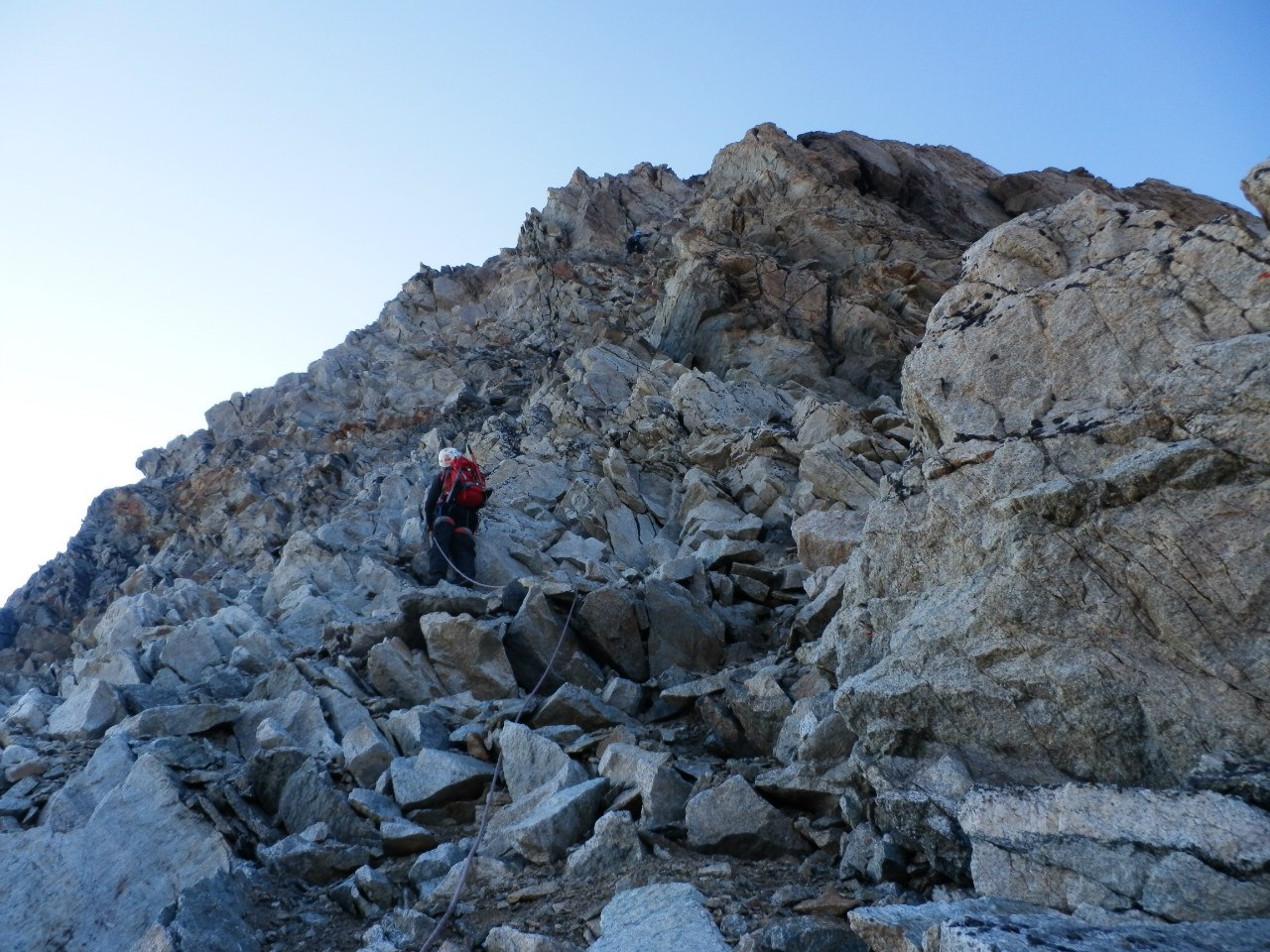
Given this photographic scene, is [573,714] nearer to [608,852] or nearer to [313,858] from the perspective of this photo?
[608,852]

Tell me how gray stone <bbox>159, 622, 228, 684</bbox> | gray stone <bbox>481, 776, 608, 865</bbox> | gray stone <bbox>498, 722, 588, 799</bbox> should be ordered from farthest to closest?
gray stone <bbox>159, 622, 228, 684</bbox>
gray stone <bbox>498, 722, 588, 799</bbox>
gray stone <bbox>481, 776, 608, 865</bbox>

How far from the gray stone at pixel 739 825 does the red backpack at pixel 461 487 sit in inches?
373

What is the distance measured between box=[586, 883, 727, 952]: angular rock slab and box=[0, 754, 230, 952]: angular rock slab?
3406 mm

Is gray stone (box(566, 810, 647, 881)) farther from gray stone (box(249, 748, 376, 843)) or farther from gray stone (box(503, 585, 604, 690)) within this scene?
gray stone (box(503, 585, 604, 690))

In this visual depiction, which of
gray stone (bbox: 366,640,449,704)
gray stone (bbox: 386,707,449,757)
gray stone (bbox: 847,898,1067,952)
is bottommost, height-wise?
gray stone (bbox: 847,898,1067,952)

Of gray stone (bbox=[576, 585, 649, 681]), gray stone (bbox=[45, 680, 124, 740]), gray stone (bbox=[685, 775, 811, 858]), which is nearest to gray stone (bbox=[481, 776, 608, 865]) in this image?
gray stone (bbox=[685, 775, 811, 858])

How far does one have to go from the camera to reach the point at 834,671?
8258 mm

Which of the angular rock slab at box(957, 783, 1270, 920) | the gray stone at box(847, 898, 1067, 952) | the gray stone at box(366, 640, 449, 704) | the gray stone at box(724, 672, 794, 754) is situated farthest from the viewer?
the gray stone at box(366, 640, 449, 704)

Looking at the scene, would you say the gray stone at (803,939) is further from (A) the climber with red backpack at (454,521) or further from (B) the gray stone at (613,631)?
(A) the climber with red backpack at (454,521)

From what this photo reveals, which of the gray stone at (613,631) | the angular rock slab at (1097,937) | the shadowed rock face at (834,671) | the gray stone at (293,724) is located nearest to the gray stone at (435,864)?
the shadowed rock face at (834,671)

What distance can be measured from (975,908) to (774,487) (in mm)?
13031

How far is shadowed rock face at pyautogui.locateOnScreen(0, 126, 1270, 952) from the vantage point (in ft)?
17.0

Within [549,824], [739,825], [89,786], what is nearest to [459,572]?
[89,786]

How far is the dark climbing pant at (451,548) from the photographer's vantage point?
49.2 ft
